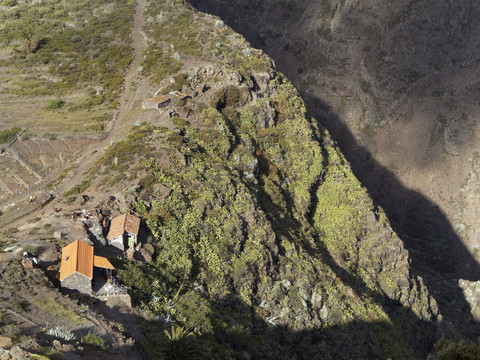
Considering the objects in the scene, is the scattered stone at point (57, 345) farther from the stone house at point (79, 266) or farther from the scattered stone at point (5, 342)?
the stone house at point (79, 266)

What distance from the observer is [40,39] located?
2692 inches

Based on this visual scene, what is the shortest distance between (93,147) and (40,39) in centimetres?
3293

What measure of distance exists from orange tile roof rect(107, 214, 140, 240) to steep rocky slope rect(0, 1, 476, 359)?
1928 millimetres

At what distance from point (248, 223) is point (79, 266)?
18.9 metres

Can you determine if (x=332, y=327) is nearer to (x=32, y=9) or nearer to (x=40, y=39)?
(x=40, y=39)

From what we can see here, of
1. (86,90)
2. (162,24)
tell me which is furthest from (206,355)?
(162,24)

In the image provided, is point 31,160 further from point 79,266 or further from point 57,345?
point 57,345

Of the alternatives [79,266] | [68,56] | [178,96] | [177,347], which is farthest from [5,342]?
[68,56]

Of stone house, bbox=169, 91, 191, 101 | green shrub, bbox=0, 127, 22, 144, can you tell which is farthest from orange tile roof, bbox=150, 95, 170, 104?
green shrub, bbox=0, 127, 22, 144

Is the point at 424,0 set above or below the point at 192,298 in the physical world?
above

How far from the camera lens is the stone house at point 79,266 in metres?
24.9

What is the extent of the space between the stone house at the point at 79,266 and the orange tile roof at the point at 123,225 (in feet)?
12.9

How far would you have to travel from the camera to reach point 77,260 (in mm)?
25359

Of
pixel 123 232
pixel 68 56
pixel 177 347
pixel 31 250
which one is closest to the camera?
pixel 177 347
